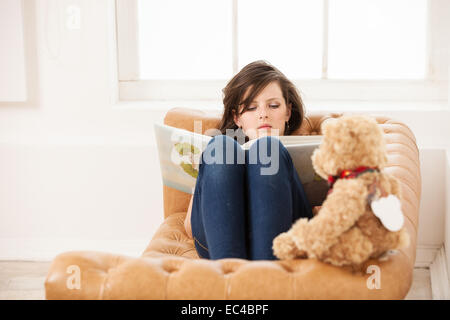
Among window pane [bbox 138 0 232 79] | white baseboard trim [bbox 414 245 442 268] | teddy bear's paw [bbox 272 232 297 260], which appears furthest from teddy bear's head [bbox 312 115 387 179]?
window pane [bbox 138 0 232 79]

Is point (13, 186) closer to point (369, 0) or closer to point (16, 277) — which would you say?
point (16, 277)

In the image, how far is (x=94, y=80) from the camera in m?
2.32

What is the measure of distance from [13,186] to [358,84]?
162 cm

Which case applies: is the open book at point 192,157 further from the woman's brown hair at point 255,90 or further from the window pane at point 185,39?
the window pane at point 185,39

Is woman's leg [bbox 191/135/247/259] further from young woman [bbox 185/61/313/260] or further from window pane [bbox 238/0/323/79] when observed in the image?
window pane [bbox 238/0/323/79]

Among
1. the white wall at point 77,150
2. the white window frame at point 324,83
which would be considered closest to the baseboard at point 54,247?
the white wall at point 77,150

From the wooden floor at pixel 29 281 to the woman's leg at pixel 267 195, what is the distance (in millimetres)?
972

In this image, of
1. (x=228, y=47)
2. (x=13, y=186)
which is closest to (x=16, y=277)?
(x=13, y=186)

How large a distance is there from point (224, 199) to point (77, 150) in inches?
48.0

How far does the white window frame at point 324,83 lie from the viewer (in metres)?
2.28

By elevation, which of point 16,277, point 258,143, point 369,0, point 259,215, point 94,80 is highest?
point 369,0

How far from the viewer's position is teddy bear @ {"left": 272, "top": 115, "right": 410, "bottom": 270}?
3.40 feet

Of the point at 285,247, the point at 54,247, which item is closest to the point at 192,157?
the point at 285,247

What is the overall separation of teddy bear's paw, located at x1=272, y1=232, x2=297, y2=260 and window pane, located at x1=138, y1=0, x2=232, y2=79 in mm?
1487
